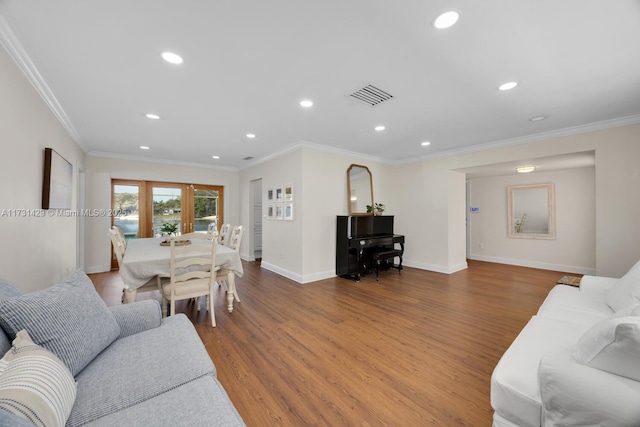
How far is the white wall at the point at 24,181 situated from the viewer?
6.14 feet

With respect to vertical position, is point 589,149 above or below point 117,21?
below

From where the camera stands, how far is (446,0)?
4.93 feet

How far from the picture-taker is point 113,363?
1309 mm

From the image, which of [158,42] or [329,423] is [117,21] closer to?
[158,42]

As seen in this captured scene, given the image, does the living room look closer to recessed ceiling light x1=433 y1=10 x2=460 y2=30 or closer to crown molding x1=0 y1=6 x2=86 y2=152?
crown molding x1=0 y1=6 x2=86 y2=152

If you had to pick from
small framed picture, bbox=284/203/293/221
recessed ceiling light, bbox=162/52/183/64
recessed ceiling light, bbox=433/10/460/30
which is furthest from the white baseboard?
recessed ceiling light, bbox=433/10/460/30

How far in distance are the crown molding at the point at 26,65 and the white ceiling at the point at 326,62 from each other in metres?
0.01

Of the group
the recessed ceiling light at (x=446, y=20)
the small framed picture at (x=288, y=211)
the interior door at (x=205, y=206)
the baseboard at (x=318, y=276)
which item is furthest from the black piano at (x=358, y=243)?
the interior door at (x=205, y=206)

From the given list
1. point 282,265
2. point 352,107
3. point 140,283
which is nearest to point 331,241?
point 282,265

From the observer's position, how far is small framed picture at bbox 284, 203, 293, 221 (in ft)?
15.6

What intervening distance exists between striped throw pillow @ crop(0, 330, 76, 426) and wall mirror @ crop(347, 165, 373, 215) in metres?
4.51

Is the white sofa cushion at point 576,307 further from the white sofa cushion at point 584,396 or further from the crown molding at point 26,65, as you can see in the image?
the crown molding at point 26,65

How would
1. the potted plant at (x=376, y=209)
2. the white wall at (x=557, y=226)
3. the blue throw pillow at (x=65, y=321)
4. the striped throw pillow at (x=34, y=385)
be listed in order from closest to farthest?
1. the striped throw pillow at (x=34, y=385)
2. the blue throw pillow at (x=65, y=321)
3. the white wall at (x=557, y=226)
4. the potted plant at (x=376, y=209)

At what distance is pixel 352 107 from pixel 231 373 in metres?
2.90
